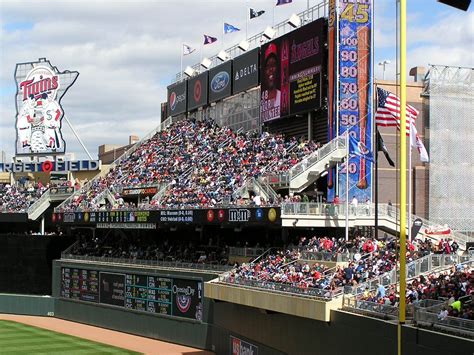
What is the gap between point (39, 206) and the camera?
163ft

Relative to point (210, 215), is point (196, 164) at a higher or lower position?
higher

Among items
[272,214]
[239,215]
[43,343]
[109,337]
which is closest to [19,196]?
[109,337]

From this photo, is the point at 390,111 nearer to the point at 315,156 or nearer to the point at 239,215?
the point at 315,156

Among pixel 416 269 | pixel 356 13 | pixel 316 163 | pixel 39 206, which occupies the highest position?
pixel 356 13

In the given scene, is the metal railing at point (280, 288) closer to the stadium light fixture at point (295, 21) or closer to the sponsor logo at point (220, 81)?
the stadium light fixture at point (295, 21)

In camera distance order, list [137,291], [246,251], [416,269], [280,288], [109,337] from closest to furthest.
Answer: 1. [416,269]
2. [280,288]
3. [246,251]
4. [109,337]
5. [137,291]

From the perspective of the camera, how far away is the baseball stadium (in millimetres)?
20969

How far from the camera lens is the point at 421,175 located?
3459cm

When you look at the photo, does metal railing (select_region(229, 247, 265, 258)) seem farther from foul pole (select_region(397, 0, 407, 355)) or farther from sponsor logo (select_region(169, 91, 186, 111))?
sponsor logo (select_region(169, 91, 186, 111))

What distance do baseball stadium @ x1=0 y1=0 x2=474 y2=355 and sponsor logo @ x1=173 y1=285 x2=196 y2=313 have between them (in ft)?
0.29

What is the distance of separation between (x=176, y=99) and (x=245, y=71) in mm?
12825

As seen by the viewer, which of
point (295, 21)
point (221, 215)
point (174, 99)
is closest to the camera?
point (221, 215)

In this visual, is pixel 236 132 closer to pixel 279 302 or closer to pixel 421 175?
pixel 421 175

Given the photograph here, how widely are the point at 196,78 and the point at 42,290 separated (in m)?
16.7
